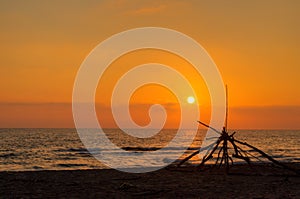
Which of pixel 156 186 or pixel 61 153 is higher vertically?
pixel 61 153

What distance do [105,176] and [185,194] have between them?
7811 millimetres

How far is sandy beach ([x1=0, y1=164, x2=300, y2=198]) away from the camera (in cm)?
1586

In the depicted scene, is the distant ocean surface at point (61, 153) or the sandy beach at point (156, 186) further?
the distant ocean surface at point (61, 153)

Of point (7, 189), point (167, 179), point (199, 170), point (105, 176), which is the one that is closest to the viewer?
point (7, 189)

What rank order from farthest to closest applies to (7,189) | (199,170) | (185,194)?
(199,170)
(7,189)
(185,194)

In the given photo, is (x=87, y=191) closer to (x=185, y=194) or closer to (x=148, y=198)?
(x=148, y=198)

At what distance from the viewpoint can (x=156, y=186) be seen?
717 inches

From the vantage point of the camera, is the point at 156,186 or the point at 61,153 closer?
the point at 156,186

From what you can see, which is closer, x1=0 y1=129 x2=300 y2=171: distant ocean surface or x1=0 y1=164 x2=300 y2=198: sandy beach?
x1=0 y1=164 x2=300 y2=198: sandy beach

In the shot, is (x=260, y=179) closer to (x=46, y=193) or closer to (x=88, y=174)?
(x=88, y=174)

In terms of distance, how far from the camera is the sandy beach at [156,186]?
15.9 metres

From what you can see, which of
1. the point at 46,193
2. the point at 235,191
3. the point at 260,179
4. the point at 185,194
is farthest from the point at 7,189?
the point at 260,179

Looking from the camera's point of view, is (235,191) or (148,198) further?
(235,191)

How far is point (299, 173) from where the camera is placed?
72.6ft
